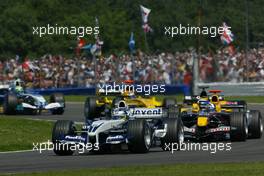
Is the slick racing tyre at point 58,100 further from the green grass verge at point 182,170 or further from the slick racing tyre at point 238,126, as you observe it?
the green grass verge at point 182,170

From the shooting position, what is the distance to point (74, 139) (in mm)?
19734

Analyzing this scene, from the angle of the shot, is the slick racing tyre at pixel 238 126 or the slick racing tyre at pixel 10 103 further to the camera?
the slick racing tyre at pixel 10 103

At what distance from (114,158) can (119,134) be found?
913 millimetres

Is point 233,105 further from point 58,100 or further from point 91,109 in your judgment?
point 58,100

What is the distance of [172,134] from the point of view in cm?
2014

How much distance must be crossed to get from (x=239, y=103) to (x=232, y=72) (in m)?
16.4

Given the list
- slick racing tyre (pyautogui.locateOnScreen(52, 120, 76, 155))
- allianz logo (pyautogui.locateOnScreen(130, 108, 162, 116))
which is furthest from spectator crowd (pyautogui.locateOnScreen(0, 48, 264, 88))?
slick racing tyre (pyautogui.locateOnScreen(52, 120, 76, 155))

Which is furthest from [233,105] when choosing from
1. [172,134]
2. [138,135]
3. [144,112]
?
[138,135]

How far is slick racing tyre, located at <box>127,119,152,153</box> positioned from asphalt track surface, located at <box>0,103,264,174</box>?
0.18 metres

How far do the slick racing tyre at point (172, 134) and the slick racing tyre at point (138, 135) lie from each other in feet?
1.92

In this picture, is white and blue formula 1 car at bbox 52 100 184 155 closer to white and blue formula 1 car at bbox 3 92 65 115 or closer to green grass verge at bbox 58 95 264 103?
white and blue formula 1 car at bbox 3 92 65 115

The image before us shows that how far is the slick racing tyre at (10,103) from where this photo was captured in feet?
115

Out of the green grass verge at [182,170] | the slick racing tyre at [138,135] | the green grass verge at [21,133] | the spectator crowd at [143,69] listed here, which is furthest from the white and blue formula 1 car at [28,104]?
the green grass verge at [182,170]

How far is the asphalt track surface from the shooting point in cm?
1769
